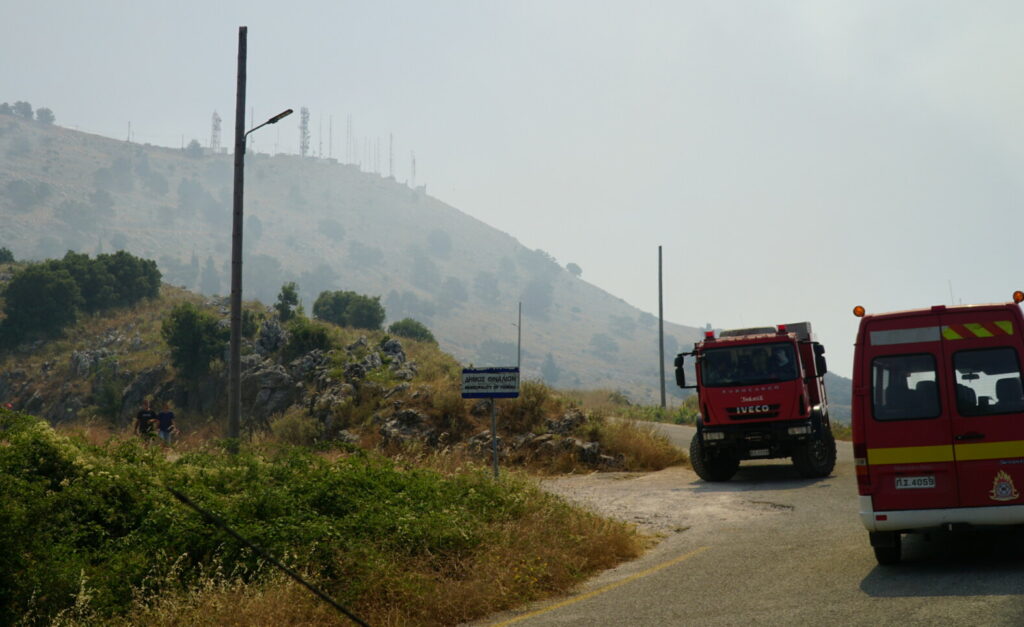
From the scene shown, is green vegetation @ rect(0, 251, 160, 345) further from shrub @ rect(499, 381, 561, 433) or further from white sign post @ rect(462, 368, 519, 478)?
white sign post @ rect(462, 368, 519, 478)

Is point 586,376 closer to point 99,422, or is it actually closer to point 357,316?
point 357,316

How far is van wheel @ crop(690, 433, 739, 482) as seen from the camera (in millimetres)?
18359

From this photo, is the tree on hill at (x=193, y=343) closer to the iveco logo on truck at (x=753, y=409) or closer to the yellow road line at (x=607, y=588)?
the iveco logo on truck at (x=753, y=409)

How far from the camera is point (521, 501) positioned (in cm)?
1109

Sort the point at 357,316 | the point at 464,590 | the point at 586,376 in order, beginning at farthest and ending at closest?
the point at 586,376 < the point at 357,316 < the point at 464,590

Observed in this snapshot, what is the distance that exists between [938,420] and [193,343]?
41.4 metres

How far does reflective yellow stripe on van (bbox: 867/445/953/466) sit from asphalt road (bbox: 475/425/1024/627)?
3.10ft

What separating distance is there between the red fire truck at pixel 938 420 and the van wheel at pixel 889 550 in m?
0.01

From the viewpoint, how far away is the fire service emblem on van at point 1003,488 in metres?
8.30

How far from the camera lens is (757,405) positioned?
17828 millimetres

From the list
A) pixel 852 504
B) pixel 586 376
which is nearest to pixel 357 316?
pixel 852 504

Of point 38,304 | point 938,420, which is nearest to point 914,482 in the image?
point 938,420

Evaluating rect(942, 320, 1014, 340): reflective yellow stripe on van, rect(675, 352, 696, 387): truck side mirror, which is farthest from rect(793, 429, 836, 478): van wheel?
rect(942, 320, 1014, 340): reflective yellow stripe on van

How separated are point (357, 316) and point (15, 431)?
69.2 meters
